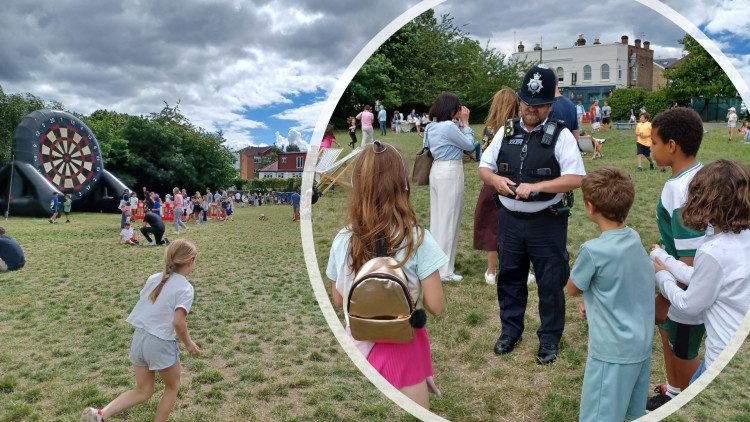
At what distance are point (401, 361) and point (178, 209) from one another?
1290 cm

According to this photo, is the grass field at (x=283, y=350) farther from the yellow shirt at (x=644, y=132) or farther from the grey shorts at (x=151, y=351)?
the grey shorts at (x=151, y=351)

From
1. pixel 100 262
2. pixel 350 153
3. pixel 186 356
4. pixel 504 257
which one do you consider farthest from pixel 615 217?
pixel 100 262

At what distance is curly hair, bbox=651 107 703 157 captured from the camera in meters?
1.52

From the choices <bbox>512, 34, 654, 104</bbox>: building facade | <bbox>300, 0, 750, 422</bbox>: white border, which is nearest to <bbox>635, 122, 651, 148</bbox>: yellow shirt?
<bbox>512, 34, 654, 104</bbox>: building facade

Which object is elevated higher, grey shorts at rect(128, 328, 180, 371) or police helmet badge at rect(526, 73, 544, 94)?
police helmet badge at rect(526, 73, 544, 94)

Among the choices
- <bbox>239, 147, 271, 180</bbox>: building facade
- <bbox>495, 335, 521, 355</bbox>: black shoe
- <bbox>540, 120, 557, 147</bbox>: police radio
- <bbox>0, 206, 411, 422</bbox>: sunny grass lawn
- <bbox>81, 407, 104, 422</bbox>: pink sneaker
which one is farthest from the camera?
<bbox>239, 147, 271, 180</bbox>: building facade

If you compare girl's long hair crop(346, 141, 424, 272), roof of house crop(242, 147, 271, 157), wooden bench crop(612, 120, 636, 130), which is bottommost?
girl's long hair crop(346, 141, 424, 272)

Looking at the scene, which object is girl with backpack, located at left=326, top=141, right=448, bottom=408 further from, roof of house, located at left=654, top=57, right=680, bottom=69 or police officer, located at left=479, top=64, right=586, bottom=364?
roof of house, located at left=654, top=57, right=680, bottom=69

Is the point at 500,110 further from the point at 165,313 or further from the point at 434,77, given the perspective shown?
the point at 165,313

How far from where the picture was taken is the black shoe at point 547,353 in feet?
7.59

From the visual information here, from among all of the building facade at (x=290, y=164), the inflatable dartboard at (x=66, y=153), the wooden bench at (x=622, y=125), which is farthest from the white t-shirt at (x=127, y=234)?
the wooden bench at (x=622, y=125)

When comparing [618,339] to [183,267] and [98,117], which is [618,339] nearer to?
[183,267]

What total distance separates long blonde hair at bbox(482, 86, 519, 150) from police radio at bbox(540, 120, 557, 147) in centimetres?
16

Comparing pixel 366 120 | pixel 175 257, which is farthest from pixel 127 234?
pixel 366 120
